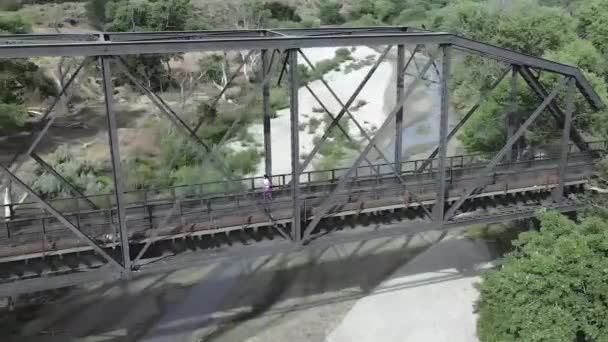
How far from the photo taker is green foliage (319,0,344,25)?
3558 inches

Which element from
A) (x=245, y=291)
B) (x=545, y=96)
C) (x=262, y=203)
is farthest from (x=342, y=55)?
(x=262, y=203)

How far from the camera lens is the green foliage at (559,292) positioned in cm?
1546

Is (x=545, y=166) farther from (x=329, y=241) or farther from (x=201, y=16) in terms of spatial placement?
(x=201, y=16)

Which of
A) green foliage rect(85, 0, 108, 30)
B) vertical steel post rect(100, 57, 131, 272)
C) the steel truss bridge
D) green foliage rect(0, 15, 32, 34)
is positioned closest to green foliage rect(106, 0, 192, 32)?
green foliage rect(85, 0, 108, 30)

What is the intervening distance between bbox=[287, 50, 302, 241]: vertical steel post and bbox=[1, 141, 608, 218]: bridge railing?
1.99 m

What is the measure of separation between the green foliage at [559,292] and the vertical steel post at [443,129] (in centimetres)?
266

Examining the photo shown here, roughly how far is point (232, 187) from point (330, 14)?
2464 inches

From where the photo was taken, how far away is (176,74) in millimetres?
56406

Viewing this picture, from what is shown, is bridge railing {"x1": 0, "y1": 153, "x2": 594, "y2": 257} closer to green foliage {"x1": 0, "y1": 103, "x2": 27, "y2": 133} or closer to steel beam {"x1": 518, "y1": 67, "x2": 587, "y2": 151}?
steel beam {"x1": 518, "y1": 67, "x2": 587, "y2": 151}

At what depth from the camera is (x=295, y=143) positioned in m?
16.0

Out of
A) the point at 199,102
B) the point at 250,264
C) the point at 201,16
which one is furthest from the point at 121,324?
the point at 201,16

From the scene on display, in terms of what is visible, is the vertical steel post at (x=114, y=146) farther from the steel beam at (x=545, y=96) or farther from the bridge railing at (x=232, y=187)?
the steel beam at (x=545, y=96)

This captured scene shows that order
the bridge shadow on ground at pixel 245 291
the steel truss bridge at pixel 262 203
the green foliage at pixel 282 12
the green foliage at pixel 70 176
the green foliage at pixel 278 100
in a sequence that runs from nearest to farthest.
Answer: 1. the steel truss bridge at pixel 262 203
2. the bridge shadow on ground at pixel 245 291
3. the green foliage at pixel 70 176
4. the green foliage at pixel 278 100
5. the green foliage at pixel 282 12

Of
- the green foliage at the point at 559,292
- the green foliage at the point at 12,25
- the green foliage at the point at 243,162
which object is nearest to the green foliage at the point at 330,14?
the green foliage at the point at 12,25
